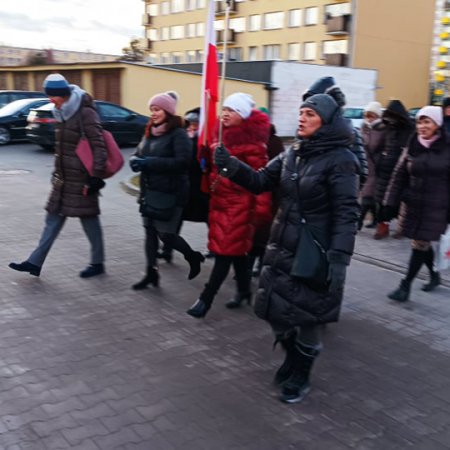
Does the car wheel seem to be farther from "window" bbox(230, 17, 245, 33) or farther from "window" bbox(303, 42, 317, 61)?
"window" bbox(230, 17, 245, 33)

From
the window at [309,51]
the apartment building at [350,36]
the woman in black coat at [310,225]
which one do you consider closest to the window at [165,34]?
the apartment building at [350,36]

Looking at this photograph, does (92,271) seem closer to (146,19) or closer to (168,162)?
(168,162)

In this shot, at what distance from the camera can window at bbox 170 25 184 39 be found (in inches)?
2381

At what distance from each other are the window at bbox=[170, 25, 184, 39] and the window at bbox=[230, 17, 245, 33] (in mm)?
8963

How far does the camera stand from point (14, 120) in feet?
61.8

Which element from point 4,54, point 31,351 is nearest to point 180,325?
point 31,351

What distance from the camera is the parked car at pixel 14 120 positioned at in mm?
18766

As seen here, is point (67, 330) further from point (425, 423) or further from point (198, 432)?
point (425, 423)

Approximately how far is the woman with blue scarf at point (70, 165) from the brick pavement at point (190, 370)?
0.54 metres

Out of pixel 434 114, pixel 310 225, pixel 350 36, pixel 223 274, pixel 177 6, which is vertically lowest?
pixel 223 274

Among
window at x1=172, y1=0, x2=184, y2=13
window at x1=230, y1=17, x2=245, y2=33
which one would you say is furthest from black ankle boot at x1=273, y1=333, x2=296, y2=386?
window at x1=172, y1=0, x2=184, y2=13

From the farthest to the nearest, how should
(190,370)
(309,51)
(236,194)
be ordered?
(309,51) → (236,194) → (190,370)

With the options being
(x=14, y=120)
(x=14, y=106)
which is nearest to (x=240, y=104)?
(x=14, y=120)

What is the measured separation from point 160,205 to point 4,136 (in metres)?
15.0
